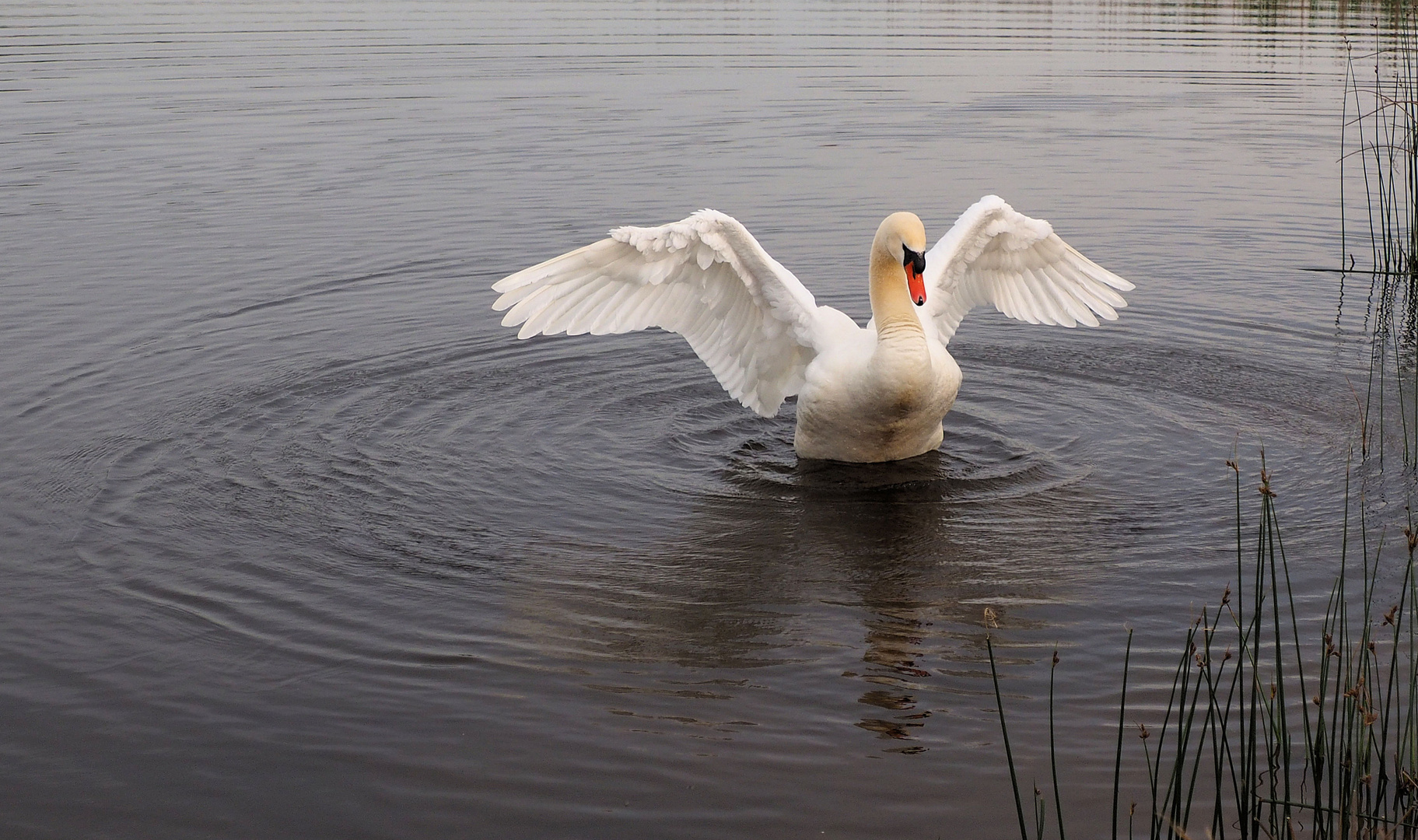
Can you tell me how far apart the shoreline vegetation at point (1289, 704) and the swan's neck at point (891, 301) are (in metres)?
2.07

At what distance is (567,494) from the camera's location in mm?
8219

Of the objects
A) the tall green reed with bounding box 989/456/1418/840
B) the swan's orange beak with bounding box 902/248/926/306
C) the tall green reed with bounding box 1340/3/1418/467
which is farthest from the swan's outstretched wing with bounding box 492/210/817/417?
the tall green reed with bounding box 1340/3/1418/467

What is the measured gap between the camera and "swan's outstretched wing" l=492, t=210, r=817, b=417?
8352mm

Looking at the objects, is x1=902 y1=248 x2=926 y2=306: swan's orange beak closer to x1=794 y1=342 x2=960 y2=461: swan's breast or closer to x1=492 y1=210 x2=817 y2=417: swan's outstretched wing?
x1=794 y1=342 x2=960 y2=461: swan's breast

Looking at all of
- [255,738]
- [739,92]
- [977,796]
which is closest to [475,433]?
[255,738]

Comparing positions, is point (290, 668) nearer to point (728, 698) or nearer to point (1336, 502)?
point (728, 698)

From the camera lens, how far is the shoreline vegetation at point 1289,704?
4105 millimetres

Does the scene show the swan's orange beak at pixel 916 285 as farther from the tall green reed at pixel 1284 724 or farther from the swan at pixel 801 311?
the tall green reed at pixel 1284 724

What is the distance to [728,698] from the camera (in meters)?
5.84

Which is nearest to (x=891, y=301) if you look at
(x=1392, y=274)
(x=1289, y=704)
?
(x=1289, y=704)

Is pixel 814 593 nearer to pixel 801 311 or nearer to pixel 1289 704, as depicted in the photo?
pixel 1289 704

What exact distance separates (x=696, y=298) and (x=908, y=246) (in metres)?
1.54

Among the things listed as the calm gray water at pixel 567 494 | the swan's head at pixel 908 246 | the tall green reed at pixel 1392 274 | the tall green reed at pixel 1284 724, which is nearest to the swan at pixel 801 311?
the swan's head at pixel 908 246

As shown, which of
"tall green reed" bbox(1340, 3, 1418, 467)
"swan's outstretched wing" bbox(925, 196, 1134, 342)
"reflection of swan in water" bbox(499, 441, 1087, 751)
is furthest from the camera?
"swan's outstretched wing" bbox(925, 196, 1134, 342)
